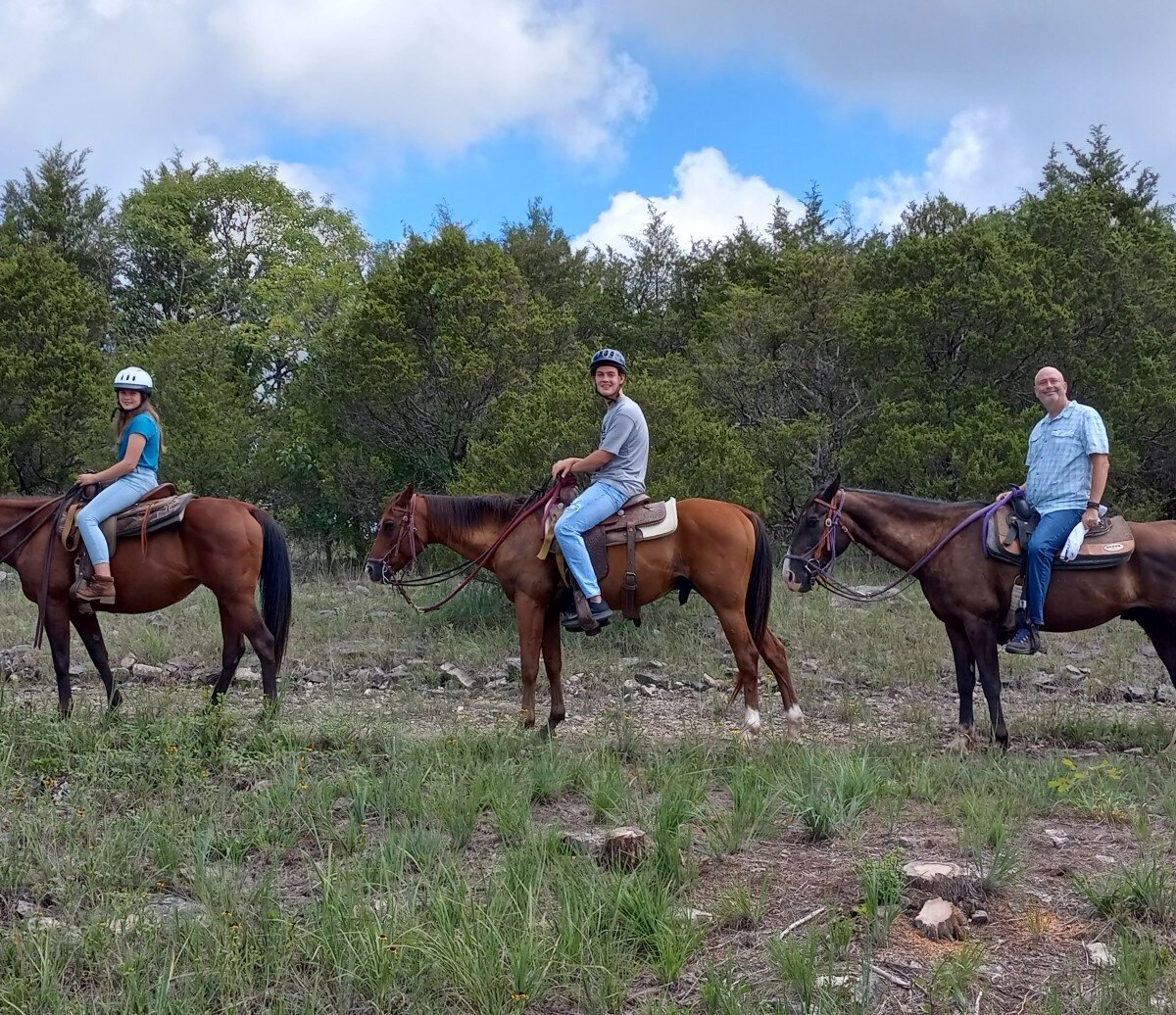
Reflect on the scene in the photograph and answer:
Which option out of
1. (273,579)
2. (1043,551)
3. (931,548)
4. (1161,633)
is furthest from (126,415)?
(1161,633)

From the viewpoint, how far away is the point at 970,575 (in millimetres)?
7121

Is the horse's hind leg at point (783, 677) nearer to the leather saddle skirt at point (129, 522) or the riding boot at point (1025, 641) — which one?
the riding boot at point (1025, 641)

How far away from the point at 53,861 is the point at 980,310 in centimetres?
1326

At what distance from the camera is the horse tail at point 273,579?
769cm

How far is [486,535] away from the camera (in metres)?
7.77

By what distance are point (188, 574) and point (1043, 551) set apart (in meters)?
6.26

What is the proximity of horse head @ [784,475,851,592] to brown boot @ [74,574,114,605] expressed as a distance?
5032 millimetres

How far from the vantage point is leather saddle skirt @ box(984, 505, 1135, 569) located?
6.82m

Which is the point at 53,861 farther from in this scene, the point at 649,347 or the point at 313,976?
the point at 649,347

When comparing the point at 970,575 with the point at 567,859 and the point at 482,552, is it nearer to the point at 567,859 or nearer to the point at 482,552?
the point at 482,552

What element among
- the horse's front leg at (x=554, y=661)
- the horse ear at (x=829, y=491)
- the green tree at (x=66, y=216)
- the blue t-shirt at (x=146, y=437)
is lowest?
the horse's front leg at (x=554, y=661)

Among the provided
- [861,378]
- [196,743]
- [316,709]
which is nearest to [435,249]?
[861,378]

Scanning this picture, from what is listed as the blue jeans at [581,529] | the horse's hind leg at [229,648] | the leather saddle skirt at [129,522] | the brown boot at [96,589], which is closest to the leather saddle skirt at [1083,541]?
the blue jeans at [581,529]

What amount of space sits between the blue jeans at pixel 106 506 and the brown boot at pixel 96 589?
0.46ft
